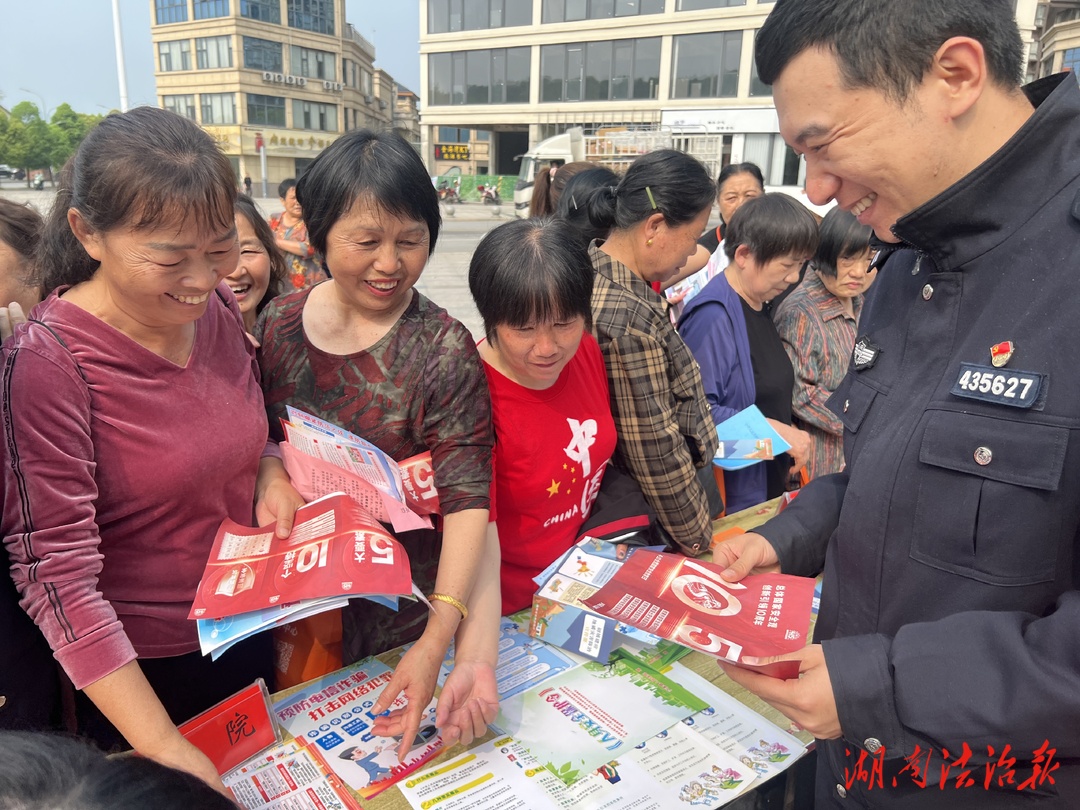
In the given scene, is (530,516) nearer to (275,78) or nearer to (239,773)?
(239,773)

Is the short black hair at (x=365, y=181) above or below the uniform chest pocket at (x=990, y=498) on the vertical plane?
above

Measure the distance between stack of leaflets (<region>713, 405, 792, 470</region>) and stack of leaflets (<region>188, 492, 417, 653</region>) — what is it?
4.59 feet

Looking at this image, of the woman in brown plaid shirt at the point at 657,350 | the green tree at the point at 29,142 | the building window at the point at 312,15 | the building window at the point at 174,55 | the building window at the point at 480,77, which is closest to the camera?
the woman in brown plaid shirt at the point at 657,350

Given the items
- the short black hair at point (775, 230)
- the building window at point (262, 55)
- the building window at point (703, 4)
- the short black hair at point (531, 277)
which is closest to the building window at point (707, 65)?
the building window at point (703, 4)

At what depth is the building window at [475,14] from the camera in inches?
1238

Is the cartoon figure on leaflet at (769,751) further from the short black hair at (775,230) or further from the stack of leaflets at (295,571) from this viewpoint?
the short black hair at (775,230)

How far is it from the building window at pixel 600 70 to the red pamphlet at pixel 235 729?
31801 mm

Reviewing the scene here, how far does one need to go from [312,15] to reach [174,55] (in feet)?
28.0

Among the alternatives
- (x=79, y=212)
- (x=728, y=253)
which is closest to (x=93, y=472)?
(x=79, y=212)

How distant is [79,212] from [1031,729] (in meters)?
1.53

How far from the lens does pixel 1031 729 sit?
0.84 m

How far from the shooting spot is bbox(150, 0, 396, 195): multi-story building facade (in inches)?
1577

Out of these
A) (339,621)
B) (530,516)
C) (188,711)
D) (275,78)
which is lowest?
(188,711)

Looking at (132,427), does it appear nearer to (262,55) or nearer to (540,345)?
(540,345)
